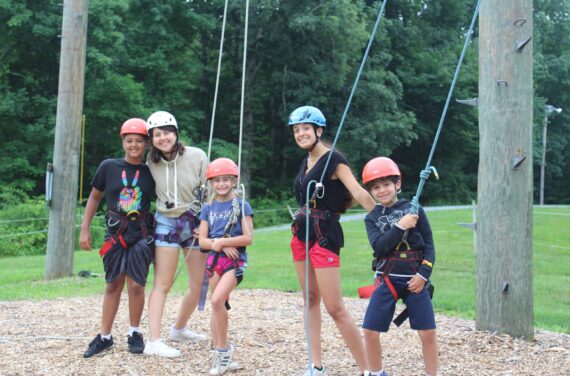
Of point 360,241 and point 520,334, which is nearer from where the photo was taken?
point 520,334

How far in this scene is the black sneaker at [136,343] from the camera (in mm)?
5410

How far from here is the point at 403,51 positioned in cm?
3734

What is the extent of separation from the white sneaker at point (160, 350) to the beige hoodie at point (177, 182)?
964 mm

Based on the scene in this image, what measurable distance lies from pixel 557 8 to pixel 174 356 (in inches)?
1985

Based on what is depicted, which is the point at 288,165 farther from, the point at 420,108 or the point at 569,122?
the point at 569,122

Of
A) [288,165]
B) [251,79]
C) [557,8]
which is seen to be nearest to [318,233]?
[251,79]

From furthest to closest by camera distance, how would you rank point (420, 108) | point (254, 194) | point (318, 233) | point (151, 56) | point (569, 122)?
point (569, 122) < point (420, 108) < point (254, 194) < point (151, 56) < point (318, 233)

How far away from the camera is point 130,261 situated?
530cm

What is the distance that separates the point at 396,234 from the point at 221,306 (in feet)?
4.52

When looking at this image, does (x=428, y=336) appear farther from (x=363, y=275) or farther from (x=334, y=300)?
(x=363, y=275)

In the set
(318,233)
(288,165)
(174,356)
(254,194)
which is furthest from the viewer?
(288,165)

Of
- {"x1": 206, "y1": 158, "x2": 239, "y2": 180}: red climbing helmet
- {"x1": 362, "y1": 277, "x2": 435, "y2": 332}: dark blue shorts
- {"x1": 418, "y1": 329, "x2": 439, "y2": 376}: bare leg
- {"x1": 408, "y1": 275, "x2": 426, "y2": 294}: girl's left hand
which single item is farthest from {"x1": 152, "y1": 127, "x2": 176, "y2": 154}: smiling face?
{"x1": 418, "y1": 329, "x2": 439, "y2": 376}: bare leg

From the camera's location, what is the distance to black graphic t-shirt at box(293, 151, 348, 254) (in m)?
4.46

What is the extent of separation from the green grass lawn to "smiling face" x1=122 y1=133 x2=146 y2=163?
12.2 ft
